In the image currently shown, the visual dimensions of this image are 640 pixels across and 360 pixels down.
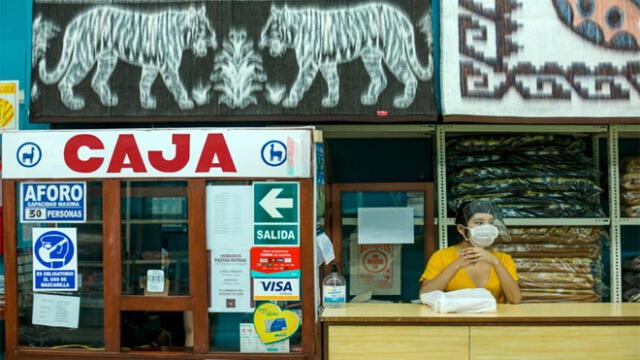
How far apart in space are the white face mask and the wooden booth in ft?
3.64

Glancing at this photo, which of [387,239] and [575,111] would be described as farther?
[387,239]

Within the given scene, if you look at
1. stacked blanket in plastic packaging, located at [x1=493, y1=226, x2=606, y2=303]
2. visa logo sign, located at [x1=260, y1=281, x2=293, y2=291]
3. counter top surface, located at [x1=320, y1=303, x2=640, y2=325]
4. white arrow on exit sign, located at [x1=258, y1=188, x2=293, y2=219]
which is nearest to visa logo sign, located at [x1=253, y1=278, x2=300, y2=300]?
visa logo sign, located at [x1=260, y1=281, x2=293, y2=291]

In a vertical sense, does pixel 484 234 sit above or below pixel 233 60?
below

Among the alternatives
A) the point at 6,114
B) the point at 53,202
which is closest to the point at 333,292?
the point at 53,202

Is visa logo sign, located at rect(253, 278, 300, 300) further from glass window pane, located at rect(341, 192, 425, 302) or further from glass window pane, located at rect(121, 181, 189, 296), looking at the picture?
glass window pane, located at rect(341, 192, 425, 302)

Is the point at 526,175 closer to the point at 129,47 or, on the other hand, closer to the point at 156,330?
the point at 156,330

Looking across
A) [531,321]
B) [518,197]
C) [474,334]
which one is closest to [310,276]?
[474,334]

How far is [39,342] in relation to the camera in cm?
414

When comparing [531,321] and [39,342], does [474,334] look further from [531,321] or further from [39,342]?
[39,342]

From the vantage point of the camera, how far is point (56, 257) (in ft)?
13.3

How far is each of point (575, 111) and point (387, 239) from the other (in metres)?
1.67

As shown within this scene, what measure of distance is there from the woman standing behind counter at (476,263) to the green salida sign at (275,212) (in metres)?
1.04

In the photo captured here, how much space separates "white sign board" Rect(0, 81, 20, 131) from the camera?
482 centimetres

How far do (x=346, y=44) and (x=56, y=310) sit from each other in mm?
2598
